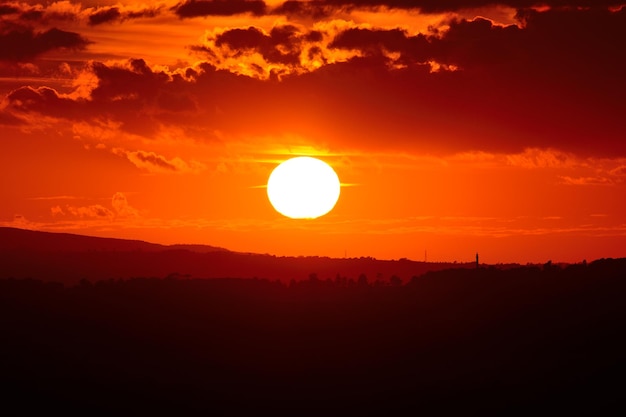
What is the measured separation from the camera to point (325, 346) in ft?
527

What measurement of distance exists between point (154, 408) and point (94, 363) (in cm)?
1116

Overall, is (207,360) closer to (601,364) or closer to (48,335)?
(48,335)

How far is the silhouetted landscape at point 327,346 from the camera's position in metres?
141

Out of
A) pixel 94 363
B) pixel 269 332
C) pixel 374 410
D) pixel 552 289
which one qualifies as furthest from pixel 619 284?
pixel 94 363

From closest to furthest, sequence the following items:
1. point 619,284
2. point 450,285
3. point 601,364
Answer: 1. point 601,364
2. point 619,284
3. point 450,285

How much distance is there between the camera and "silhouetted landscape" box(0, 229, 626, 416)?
140625 millimetres

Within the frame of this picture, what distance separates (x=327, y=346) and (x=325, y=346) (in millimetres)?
260

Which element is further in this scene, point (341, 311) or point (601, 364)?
point (341, 311)

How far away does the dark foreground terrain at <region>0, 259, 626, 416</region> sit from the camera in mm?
140500

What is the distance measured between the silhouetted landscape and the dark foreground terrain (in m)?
0.20

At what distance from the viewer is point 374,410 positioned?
141 meters

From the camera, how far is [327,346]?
160625 mm

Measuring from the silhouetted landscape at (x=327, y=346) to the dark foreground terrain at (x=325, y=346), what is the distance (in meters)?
0.20

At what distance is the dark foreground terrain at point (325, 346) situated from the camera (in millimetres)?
140500
